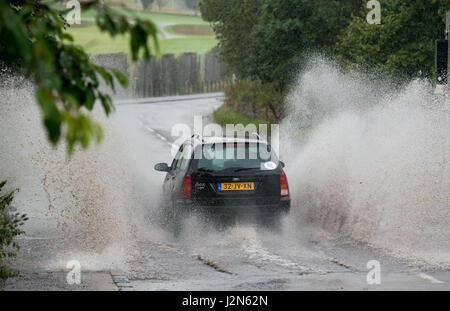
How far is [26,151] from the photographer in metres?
22.7

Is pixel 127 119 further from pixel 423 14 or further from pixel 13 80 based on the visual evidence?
pixel 13 80

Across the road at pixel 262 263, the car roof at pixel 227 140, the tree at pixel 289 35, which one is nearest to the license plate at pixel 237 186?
the road at pixel 262 263

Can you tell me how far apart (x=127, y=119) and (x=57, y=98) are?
3976 centimetres

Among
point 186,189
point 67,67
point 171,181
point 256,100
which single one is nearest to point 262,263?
point 186,189

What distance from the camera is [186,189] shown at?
12.6 metres

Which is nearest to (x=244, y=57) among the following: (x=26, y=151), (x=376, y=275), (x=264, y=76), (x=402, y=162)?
(x=264, y=76)

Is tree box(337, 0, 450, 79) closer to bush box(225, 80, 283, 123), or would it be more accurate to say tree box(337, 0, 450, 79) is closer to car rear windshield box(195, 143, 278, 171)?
bush box(225, 80, 283, 123)

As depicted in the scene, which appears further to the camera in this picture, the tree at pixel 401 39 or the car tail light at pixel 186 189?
the tree at pixel 401 39

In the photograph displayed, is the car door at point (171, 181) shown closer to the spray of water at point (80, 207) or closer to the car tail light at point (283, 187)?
the spray of water at point (80, 207)

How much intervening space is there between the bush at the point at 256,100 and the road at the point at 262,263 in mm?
19991

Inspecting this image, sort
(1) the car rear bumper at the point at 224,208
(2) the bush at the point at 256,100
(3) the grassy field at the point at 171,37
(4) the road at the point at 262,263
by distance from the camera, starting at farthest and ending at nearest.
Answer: (3) the grassy field at the point at 171,37 → (2) the bush at the point at 256,100 → (1) the car rear bumper at the point at 224,208 → (4) the road at the point at 262,263

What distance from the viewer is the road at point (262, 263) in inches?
367

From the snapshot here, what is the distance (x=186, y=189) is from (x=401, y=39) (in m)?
16.2

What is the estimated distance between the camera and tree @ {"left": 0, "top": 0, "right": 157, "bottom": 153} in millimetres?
4328
